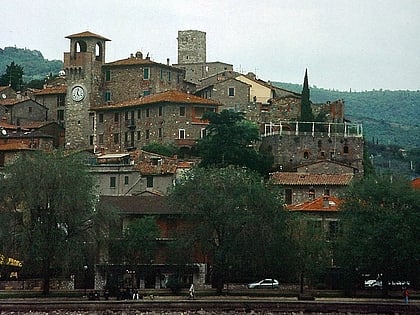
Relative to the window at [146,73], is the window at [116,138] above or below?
below

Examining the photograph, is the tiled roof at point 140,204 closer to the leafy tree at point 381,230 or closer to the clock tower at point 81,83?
the leafy tree at point 381,230

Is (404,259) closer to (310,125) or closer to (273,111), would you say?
(310,125)

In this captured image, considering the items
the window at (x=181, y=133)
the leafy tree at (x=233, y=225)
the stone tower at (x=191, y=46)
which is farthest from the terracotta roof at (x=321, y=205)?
the stone tower at (x=191, y=46)

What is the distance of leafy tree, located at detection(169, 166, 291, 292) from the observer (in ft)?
219

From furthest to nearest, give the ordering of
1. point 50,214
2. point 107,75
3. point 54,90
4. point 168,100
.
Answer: point 54,90 → point 107,75 → point 168,100 → point 50,214

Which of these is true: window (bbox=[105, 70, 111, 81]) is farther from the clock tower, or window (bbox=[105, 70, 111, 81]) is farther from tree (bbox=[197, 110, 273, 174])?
tree (bbox=[197, 110, 273, 174])

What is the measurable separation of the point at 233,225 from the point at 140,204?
44.7 feet

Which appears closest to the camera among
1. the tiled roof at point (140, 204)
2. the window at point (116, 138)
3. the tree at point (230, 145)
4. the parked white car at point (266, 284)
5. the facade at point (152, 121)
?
the parked white car at point (266, 284)

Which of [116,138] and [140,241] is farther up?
[116,138]

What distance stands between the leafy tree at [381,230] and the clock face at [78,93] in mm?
50557

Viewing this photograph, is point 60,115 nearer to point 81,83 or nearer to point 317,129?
point 81,83

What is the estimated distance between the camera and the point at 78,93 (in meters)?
116

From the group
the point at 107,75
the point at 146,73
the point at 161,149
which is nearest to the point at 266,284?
the point at 161,149

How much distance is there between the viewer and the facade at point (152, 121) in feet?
344
